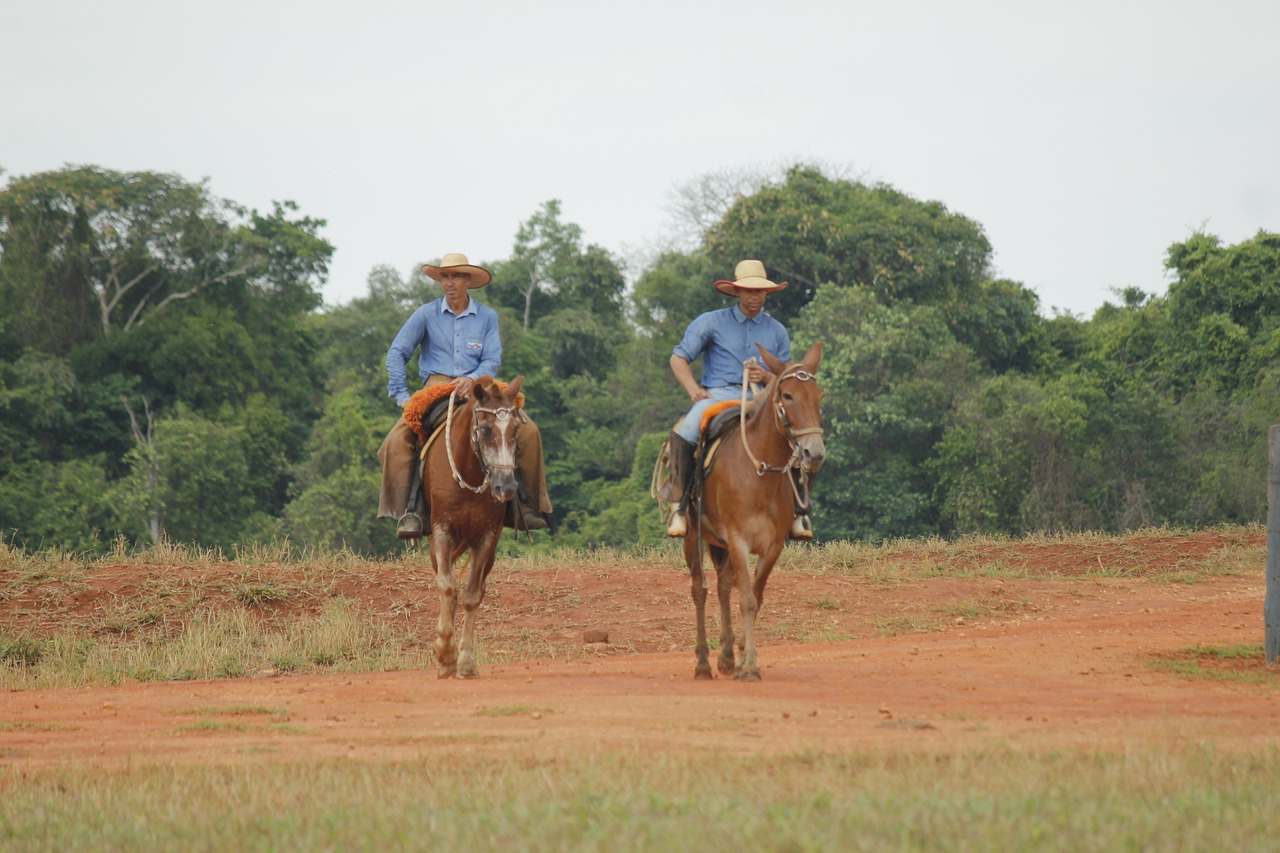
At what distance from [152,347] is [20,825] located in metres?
36.7

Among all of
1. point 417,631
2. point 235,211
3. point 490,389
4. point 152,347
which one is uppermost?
point 235,211

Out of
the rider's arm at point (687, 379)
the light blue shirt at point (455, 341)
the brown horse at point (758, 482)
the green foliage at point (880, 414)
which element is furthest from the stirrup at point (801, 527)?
the green foliage at point (880, 414)

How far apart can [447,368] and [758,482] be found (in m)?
2.99

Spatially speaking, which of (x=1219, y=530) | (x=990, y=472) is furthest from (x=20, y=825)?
(x=990, y=472)

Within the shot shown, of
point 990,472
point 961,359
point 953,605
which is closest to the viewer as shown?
point 953,605

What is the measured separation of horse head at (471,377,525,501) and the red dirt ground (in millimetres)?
1429

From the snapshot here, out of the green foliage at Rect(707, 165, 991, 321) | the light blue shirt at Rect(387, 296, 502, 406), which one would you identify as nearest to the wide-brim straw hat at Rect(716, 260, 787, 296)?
the light blue shirt at Rect(387, 296, 502, 406)

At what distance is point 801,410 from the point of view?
988 cm

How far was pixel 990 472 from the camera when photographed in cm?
3391

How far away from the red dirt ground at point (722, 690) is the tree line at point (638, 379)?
658 inches

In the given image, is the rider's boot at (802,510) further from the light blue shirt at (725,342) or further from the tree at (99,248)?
the tree at (99,248)

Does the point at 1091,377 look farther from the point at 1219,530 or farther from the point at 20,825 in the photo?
the point at 20,825

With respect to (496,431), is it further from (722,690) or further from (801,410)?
(722,690)

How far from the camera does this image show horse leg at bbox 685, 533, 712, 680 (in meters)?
10.7
